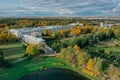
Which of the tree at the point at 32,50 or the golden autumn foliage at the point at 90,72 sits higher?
the tree at the point at 32,50

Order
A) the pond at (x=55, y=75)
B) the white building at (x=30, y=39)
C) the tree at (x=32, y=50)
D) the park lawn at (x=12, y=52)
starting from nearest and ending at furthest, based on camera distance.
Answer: the pond at (x=55, y=75), the park lawn at (x=12, y=52), the tree at (x=32, y=50), the white building at (x=30, y=39)

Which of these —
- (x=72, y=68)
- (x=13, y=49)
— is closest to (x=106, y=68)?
(x=72, y=68)

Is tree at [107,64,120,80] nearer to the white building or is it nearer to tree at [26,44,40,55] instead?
tree at [26,44,40,55]

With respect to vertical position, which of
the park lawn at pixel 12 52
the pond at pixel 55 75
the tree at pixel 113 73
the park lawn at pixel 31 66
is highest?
the tree at pixel 113 73

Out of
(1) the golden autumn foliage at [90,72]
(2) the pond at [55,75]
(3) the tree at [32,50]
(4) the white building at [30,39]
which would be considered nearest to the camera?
(1) the golden autumn foliage at [90,72]

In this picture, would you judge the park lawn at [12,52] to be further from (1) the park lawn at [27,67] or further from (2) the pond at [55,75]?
(2) the pond at [55,75]

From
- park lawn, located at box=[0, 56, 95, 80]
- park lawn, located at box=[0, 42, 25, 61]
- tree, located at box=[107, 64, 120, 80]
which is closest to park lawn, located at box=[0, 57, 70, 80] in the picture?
park lawn, located at box=[0, 56, 95, 80]

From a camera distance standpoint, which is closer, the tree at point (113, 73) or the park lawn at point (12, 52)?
the tree at point (113, 73)

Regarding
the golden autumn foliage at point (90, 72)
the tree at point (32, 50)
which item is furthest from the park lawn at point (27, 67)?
the golden autumn foliage at point (90, 72)

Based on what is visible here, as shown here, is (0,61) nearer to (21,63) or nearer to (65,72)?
(21,63)

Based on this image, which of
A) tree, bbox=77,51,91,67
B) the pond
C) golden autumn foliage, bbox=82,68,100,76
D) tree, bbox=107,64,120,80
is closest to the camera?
tree, bbox=107,64,120,80
